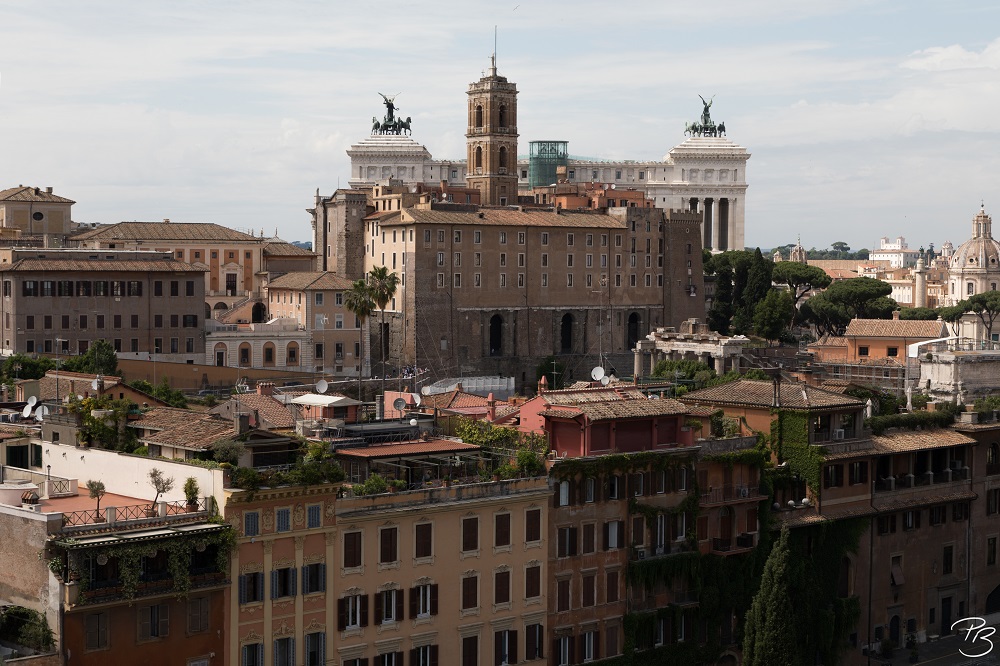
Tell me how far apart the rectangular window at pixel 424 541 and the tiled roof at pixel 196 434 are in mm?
4727

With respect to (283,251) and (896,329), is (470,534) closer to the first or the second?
(896,329)

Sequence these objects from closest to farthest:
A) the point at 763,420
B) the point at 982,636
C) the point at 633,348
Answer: the point at 763,420, the point at 982,636, the point at 633,348

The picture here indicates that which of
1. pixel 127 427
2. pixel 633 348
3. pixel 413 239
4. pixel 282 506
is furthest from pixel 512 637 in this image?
pixel 633 348

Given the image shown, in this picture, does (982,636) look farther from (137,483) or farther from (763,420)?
(137,483)

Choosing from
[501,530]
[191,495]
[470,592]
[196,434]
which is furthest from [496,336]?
[191,495]

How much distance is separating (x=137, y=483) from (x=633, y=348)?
69494 mm

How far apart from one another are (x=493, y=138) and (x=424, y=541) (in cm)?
7600

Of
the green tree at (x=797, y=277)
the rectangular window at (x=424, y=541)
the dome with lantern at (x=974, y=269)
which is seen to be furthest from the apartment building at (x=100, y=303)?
the dome with lantern at (x=974, y=269)

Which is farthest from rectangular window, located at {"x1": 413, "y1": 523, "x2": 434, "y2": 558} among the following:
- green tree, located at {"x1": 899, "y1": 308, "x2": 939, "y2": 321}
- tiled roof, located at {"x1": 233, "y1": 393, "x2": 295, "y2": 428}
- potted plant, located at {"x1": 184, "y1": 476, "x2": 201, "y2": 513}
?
green tree, located at {"x1": 899, "y1": 308, "x2": 939, "y2": 321}

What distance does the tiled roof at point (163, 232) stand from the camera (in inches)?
3792

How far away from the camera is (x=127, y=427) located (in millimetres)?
40312

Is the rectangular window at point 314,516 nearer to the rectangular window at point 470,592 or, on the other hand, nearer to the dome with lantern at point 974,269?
the rectangular window at point 470,592

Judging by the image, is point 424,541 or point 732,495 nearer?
point 424,541

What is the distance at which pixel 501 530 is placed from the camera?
3994 centimetres
